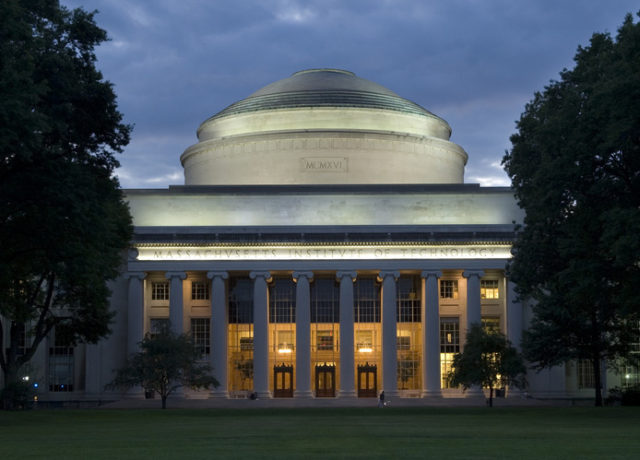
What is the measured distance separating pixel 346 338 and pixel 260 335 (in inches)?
255

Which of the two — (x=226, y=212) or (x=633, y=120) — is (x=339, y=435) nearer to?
(x=633, y=120)

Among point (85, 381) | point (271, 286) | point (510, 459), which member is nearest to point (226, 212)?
point (271, 286)

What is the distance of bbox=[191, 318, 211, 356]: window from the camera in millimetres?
82000

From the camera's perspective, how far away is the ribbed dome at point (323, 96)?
91.8 meters

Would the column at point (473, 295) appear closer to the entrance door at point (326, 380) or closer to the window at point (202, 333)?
the entrance door at point (326, 380)

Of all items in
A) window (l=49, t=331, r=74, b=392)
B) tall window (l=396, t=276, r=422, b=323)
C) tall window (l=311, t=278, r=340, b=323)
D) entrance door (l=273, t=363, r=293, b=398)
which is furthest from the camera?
tall window (l=311, t=278, r=340, b=323)

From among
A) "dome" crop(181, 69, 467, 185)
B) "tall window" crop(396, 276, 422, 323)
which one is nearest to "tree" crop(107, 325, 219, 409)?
"tall window" crop(396, 276, 422, 323)

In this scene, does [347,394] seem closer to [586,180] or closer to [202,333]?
[202,333]

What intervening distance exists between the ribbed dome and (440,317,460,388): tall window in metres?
20.9

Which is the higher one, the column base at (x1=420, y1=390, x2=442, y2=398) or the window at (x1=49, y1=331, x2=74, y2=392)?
the window at (x1=49, y1=331, x2=74, y2=392)

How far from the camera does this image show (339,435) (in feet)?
90.9

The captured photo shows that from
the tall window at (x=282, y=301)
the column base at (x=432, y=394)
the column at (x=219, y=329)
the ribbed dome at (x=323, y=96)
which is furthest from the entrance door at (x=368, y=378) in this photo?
the ribbed dome at (x=323, y=96)

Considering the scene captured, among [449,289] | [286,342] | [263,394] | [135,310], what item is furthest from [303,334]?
[135,310]

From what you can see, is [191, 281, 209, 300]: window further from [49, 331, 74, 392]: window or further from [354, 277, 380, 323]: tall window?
[354, 277, 380, 323]: tall window
